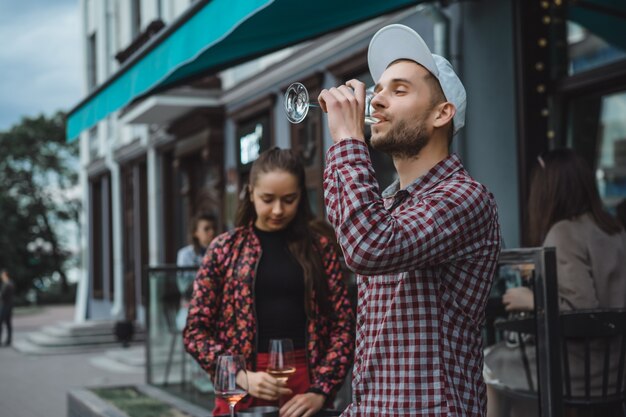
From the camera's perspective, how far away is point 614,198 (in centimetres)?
657

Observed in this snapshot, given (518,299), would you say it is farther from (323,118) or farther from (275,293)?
(323,118)

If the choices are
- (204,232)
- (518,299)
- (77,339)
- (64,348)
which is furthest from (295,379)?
(77,339)

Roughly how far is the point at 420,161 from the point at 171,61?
2826mm

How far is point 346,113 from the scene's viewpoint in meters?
1.88

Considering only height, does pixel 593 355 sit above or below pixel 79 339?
above

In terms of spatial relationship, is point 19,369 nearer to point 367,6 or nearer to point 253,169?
point 367,6

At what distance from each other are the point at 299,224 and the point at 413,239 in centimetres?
150

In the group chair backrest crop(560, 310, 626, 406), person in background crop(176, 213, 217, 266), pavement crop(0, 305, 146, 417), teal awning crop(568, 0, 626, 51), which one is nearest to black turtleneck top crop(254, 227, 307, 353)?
chair backrest crop(560, 310, 626, 406)

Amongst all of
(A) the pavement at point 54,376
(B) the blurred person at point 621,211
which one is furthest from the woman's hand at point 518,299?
(A) the pavement at point 54,376

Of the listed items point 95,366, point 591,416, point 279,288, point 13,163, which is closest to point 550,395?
point 591,416

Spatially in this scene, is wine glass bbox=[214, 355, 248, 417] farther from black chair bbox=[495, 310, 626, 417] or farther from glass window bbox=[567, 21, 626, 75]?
glass window bbox=[567, 21, 626, 75]

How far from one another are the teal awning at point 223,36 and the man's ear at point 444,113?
1.85 meters

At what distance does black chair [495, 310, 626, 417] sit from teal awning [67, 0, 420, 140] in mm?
1841

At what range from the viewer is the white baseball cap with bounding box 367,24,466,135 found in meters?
1.96
